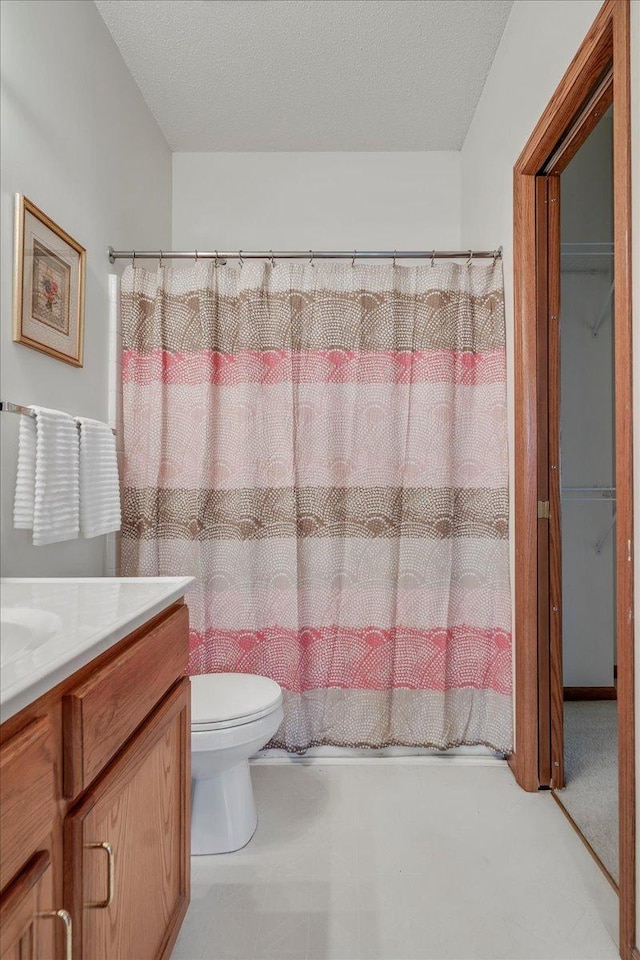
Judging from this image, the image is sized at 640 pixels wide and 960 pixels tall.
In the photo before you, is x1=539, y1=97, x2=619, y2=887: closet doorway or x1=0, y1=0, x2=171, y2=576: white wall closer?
x1=0, y1=0, x2=171, y2=576: white wall

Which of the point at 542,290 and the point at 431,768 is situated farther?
the point at 431,768

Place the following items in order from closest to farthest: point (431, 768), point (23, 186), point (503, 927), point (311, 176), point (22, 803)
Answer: point (22, 803) < point (503, 927) < point (23, 186) < point (431, 768) < point (311, 176)

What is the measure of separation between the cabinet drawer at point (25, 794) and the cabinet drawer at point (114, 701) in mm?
50

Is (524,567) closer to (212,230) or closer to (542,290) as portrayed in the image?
(542,290)

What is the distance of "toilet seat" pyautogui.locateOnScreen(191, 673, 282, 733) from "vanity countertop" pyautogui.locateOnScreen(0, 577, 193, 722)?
49 centimetres

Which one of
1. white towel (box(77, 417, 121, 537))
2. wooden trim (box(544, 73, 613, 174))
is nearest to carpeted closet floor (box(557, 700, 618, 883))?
white towel (box(77, 417, 121, 537))

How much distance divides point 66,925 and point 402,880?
108cm

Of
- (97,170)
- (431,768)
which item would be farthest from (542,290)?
(431,768)

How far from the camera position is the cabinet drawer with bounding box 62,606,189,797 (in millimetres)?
738

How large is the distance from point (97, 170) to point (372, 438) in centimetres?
129

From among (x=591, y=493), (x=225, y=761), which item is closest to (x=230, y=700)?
(x=225, y=761)

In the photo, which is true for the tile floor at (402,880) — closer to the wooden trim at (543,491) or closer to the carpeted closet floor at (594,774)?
the carpeted closet floor at (594,774)

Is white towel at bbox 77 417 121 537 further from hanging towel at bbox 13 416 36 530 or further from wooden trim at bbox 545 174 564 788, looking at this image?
wooden trim at bbox 545 174 564 788

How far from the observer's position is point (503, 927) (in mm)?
1336
